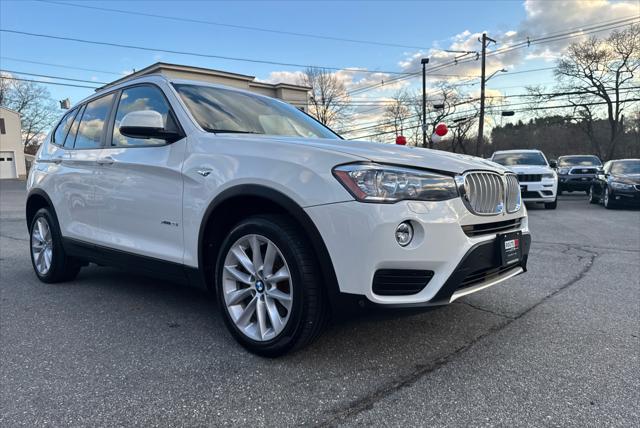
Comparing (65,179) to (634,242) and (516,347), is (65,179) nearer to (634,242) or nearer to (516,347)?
(516,347)

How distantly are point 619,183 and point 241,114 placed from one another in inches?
474

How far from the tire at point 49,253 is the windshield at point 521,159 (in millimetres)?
11154

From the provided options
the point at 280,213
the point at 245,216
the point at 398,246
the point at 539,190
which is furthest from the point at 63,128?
the point at 539,190

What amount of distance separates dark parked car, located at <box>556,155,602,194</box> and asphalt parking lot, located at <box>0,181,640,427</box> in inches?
582

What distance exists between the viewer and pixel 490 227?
8.86 ft

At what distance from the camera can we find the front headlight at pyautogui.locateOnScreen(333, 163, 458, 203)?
7.64ft

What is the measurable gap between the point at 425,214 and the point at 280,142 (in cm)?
96

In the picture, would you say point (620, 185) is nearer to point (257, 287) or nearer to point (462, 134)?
point (257, 287)

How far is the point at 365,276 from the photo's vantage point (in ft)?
7.55

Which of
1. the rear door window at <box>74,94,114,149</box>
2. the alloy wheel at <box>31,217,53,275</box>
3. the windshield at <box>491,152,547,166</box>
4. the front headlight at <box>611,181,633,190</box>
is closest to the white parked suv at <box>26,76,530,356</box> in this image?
the rear door window at <box>74,94,114,149</box>

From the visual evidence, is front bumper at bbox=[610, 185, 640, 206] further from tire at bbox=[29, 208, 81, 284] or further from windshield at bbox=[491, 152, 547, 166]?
tire at bbox=[29, 208, 81, 284]

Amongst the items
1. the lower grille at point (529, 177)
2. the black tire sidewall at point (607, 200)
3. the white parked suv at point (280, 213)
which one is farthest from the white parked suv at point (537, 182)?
the white parked suv at point (280, 213)

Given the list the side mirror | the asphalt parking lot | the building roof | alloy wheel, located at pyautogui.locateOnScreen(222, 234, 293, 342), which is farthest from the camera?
the building roof

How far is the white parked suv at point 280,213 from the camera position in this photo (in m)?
2.35
